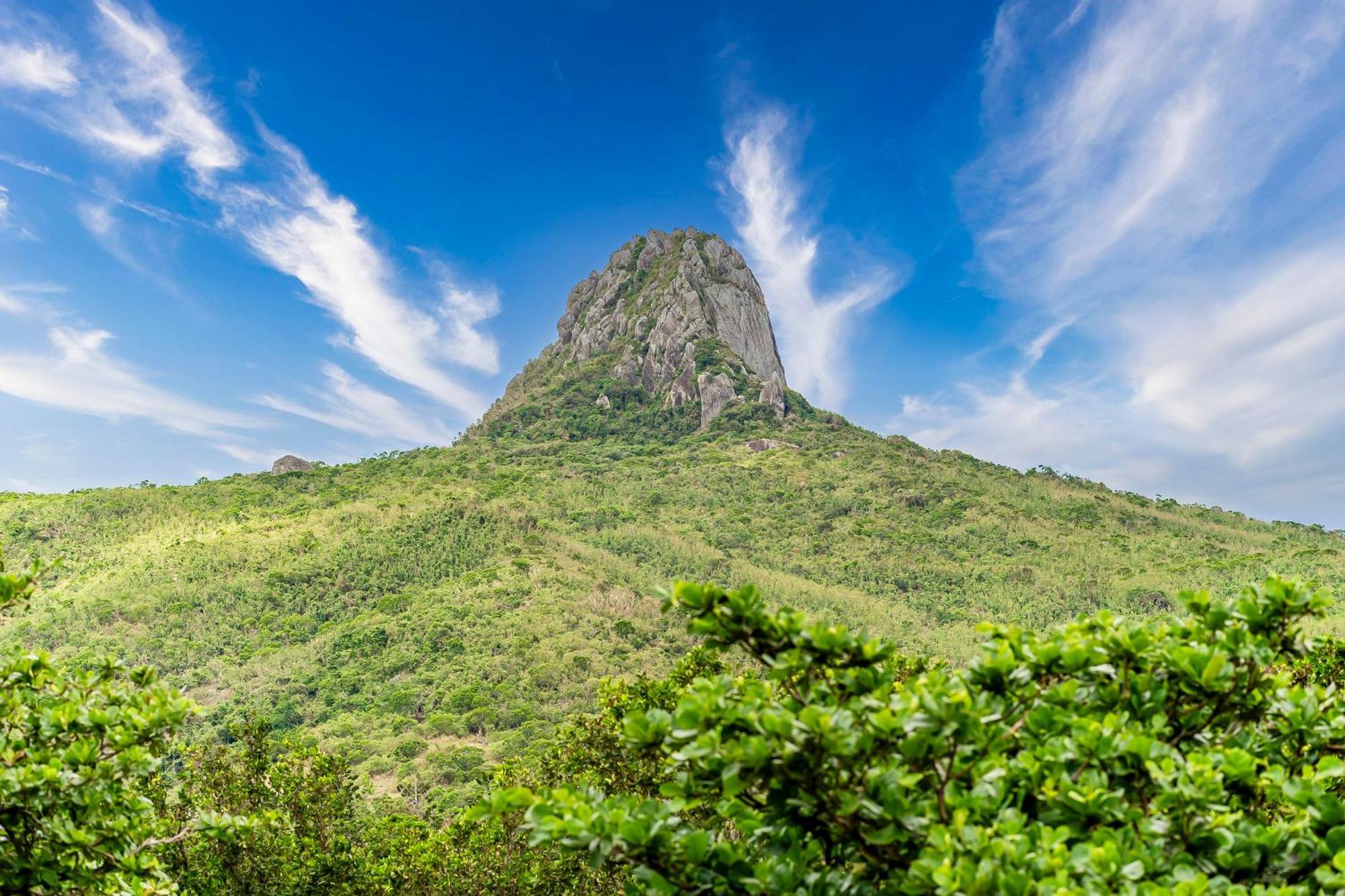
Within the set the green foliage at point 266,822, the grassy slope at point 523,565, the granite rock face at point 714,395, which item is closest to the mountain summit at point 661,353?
the granite rock face at point 714,395

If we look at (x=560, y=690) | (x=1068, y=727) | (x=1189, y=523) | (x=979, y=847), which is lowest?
(x=560, y=690)

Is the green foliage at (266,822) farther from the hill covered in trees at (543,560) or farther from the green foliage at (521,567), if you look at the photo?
the green foliage at (521,567)

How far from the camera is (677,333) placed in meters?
164

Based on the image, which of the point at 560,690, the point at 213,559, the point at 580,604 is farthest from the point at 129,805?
the point at 213,559

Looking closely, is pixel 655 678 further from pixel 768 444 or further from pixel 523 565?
pixel 768 444

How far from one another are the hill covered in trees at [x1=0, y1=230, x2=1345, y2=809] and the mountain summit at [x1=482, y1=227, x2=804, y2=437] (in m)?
1.37

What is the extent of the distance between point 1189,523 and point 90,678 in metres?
129

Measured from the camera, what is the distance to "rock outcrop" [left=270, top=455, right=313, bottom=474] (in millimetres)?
118438

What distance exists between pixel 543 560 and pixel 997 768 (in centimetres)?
7990

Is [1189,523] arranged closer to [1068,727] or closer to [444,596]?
[444,596]

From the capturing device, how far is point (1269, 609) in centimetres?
317

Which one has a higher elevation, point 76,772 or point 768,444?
point 768,444

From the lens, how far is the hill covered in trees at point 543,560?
55406 millimetres

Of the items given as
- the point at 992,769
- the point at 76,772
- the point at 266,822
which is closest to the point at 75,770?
the point at 76,772
